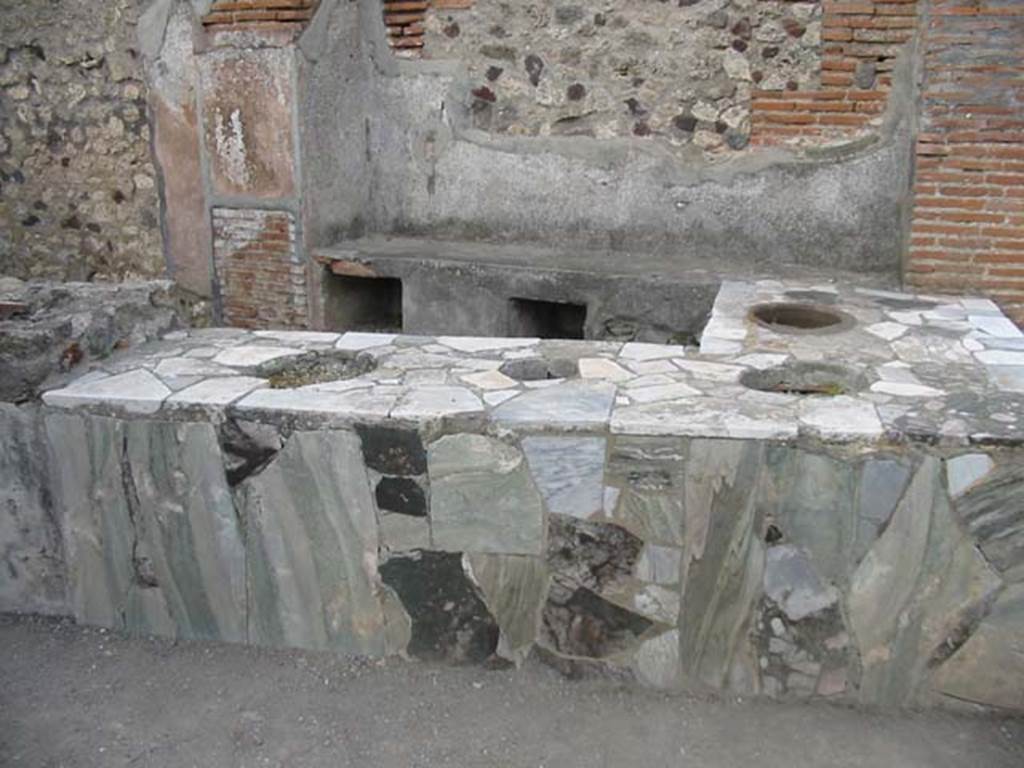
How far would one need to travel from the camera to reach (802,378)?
11.3 feet

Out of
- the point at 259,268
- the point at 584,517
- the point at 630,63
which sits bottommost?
the point at 584,517

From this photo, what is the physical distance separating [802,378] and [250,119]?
3.32m

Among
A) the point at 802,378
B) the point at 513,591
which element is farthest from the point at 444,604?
the point at 802,378

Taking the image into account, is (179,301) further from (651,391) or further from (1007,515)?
(1007,515)

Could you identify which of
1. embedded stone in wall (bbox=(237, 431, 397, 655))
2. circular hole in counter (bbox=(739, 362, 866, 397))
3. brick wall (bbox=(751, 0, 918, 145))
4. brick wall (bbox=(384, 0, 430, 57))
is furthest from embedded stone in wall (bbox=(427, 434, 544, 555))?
brick wall (bbox=(384, 0, 430, 57))

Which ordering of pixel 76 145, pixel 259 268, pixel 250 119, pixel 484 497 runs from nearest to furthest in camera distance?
pixel 484 497, pixel 250 119, pixel 259 268, pixel 76 145

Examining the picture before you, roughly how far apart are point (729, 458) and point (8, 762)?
84.4 inches

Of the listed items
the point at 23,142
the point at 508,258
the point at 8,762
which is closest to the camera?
the point at 8,762

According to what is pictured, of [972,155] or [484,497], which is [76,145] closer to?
[484,497]

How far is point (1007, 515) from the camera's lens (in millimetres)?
2705

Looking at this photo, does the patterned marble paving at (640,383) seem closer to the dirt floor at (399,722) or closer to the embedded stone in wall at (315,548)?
the embedded stone in wall at (315,548)

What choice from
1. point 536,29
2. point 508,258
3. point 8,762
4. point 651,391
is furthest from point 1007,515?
point 536,29

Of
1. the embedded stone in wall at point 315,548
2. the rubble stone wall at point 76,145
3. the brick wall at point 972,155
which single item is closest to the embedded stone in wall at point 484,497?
the embedded stone in wall at point 315,548

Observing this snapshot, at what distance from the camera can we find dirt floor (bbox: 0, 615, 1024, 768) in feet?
8.83
